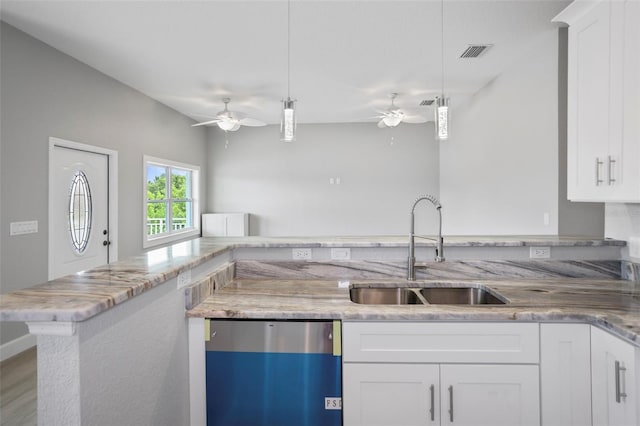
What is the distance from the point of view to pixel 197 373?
1532 millimetres

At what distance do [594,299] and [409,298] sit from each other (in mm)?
820

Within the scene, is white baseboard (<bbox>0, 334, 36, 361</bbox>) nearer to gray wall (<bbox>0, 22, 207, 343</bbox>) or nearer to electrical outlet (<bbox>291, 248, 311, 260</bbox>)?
gray wall (<bbox>0, 22, 207, 343</bbox>)

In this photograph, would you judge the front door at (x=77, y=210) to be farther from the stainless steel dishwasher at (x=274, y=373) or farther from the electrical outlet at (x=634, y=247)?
the electrical outlet at (x=634, y=247)

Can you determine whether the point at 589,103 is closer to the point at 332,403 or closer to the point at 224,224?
the point at 332,403

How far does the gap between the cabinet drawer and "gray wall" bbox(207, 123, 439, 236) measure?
5441mm

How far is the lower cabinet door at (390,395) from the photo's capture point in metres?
1.45

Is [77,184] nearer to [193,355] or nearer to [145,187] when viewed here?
[145,187]

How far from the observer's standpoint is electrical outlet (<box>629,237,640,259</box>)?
1.93 m

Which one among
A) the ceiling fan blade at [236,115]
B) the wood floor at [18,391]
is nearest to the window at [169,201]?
the ceiling fan blade at [236,115]

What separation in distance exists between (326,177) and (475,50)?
3.80 m

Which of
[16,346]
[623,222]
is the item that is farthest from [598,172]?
[16,346]

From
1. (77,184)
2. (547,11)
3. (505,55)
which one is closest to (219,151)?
(77,184)

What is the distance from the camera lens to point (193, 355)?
1537mm

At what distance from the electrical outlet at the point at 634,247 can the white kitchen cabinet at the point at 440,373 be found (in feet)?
3.27
